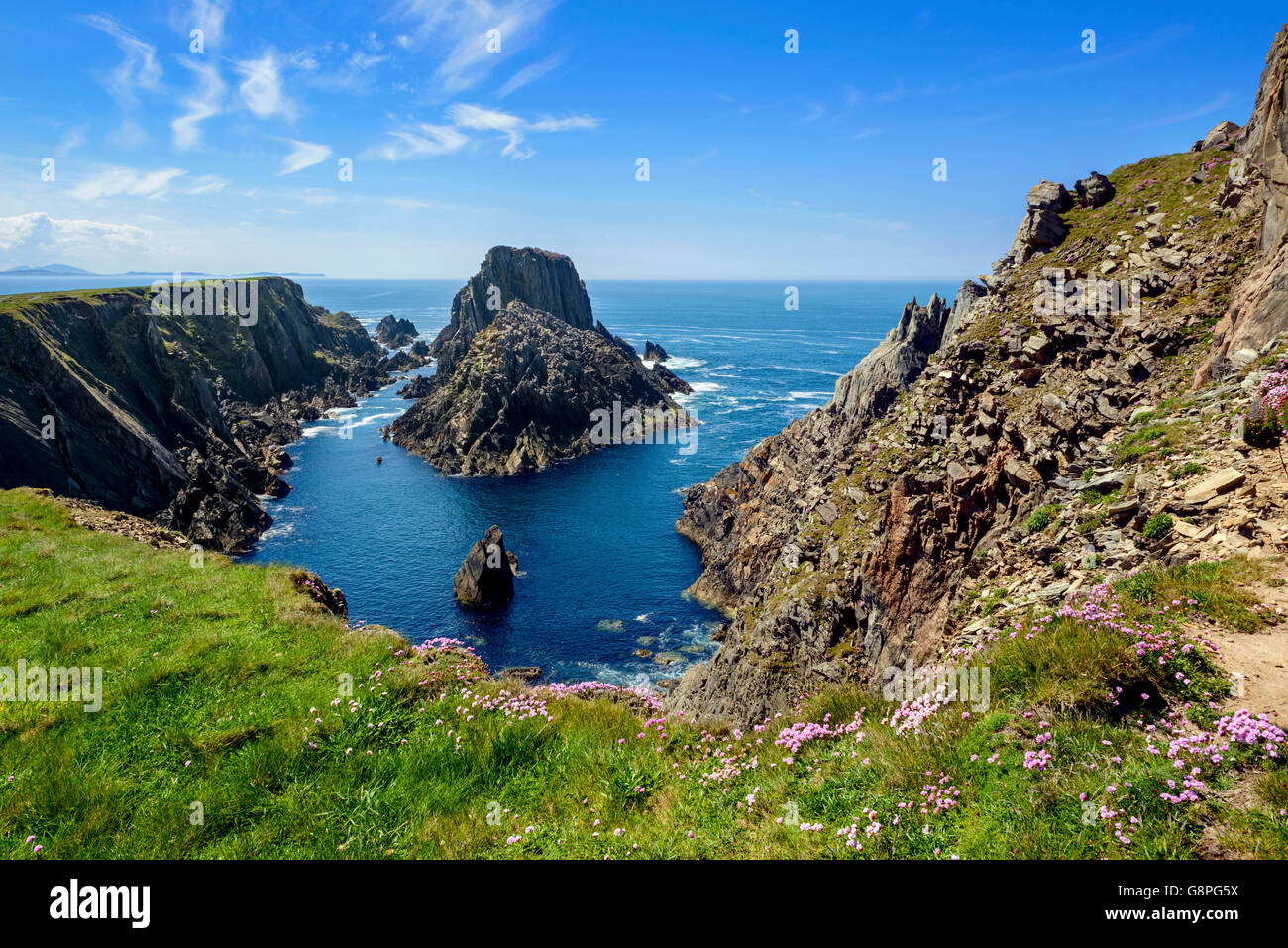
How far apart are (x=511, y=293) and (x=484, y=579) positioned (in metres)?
112

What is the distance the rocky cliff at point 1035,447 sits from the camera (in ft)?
46.9

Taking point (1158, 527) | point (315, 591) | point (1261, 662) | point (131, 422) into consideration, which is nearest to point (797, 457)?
point (1158, 527)

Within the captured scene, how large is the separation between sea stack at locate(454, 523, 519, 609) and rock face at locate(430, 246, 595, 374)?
89984 millimetres

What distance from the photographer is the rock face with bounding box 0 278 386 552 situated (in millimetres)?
53375

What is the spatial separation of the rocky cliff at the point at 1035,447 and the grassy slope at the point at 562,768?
5.74 meters

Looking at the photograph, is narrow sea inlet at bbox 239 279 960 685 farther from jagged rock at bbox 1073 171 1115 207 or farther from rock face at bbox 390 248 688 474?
jagged rock at bbox 1073 171 1115 207

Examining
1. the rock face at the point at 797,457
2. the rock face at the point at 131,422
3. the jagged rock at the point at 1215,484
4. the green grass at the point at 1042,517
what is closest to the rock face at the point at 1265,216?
the green grass at the point at 1042,517

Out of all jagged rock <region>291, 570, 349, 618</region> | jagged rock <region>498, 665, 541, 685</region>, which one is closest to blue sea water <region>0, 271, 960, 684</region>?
jagged rock <region>498, 665, 541, 685</region>

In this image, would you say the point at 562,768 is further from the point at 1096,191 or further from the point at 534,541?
the point at 534,541

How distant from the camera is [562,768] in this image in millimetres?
8570

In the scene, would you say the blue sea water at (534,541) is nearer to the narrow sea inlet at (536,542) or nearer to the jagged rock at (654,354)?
the narrow sea inlet at (536,542)

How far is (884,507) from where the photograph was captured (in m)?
25.4

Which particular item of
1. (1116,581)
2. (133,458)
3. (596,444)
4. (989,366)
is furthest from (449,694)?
(596,444)
